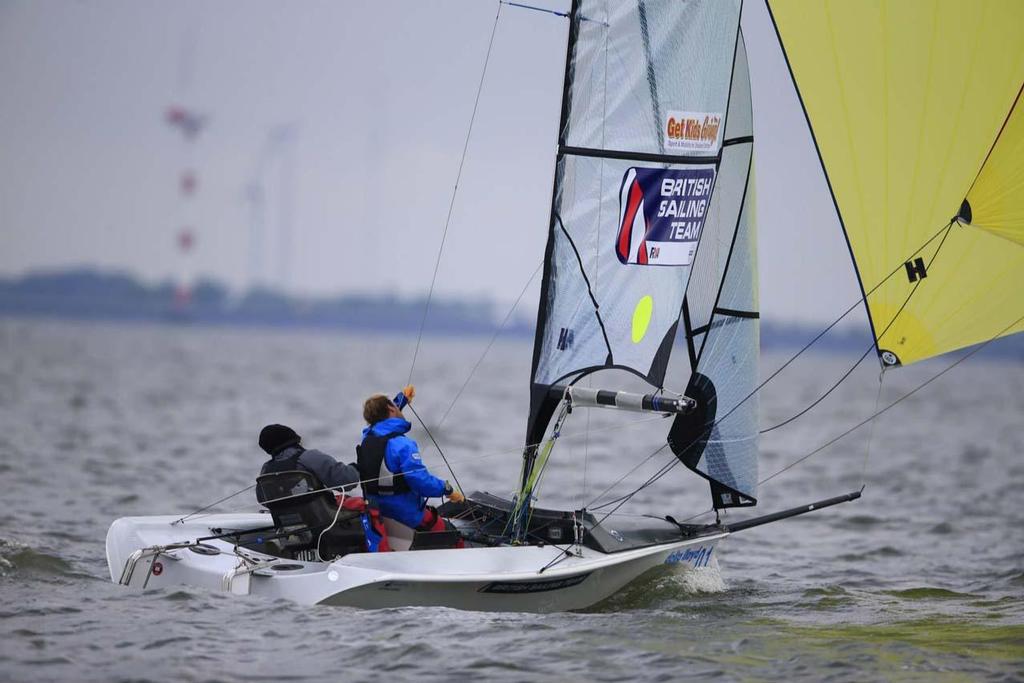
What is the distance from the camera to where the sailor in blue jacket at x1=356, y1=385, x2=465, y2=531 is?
7.26 m

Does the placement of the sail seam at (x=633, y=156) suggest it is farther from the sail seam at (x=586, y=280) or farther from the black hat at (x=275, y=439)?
the black hat at (x=275, y=439)

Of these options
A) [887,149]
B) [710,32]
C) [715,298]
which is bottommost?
[715,298]

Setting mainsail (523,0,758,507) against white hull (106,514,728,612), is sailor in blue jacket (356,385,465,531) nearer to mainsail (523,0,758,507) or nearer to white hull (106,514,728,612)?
white hull (106,514,728,612)

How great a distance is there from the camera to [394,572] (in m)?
6.84

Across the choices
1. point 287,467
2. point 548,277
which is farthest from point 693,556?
point 287,467

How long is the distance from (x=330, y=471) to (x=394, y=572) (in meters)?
0.77

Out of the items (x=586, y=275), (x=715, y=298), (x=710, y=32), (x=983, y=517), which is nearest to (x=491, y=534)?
(x=586, y=275)

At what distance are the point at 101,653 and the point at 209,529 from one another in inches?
65.1

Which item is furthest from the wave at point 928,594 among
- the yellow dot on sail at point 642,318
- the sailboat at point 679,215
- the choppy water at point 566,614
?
the yellow dot on sail at point 642,318

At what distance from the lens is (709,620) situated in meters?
7.65

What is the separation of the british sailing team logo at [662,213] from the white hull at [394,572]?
1.78 meters

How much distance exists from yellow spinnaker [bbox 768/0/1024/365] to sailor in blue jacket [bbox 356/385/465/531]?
3.06 meters

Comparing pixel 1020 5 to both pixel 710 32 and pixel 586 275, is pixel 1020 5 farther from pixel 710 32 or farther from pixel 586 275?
pixel 586 275

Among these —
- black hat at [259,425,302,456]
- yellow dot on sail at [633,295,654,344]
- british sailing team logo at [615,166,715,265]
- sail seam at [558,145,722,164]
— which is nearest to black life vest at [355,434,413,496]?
black hat at [259,425,302,456]
